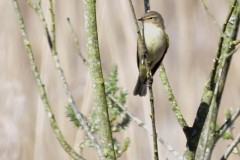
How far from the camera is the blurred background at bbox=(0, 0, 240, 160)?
305cm

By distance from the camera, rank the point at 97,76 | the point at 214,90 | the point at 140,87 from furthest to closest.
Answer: the point at 140,87 < the point at 214,90 < the point at 97,76

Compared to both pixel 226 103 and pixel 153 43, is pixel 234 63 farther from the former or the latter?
pixel 153 43

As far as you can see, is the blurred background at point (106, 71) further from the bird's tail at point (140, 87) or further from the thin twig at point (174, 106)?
the thin twig at point (174, 106)

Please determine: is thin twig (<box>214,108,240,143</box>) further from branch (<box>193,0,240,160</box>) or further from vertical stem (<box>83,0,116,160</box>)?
vertical stem (<box>83,0,116,160</box>)

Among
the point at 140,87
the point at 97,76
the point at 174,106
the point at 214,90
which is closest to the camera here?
the point at 97,76

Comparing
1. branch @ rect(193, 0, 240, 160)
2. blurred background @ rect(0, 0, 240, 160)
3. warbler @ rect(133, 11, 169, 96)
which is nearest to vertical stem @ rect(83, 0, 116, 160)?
branch @ rect(193, 0, 240, 160)

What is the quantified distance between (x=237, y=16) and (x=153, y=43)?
820 mm

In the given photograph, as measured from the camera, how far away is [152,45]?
2672 millimetres

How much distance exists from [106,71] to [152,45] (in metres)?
0.52

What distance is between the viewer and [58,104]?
10.2ft

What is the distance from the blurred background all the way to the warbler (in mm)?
289

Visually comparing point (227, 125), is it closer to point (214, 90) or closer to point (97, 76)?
point (214, 90)

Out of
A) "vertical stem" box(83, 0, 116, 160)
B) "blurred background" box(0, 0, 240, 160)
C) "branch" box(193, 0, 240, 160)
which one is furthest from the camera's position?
"blurred background" box(0, 0, 240, 160)

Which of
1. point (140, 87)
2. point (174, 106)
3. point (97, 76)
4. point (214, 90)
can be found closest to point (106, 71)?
point (140, 87)
